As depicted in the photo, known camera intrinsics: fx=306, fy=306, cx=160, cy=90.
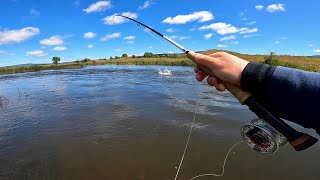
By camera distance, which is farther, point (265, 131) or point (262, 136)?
point (262, 136)

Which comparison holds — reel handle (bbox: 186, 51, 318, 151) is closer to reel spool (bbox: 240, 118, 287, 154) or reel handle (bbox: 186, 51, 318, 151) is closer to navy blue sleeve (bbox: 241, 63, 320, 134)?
navy blue sleeve (bbox: 241, 63, 320, 134)

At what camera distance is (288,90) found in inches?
62.6

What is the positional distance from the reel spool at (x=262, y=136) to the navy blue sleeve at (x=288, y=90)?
2.07 ft

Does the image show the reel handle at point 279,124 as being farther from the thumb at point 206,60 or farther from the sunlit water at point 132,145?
the sunlit water at point 132,145

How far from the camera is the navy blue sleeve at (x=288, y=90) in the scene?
1.53 metres

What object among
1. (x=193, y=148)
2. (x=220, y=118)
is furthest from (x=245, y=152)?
(x=220, y=118)

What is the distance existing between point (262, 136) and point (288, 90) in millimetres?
1125

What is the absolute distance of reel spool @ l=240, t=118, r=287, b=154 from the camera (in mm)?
2403

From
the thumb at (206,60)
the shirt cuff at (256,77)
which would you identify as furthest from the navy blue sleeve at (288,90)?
the thumb at (206,60)

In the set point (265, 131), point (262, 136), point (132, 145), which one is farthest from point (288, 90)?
point (132, 145)

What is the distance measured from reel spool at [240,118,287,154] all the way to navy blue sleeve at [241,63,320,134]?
632mm

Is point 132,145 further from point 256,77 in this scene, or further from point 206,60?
point 256,77

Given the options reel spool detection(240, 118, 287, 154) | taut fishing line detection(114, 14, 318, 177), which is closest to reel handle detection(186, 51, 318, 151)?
taut fishing line detection(114, 14, 318, 177)

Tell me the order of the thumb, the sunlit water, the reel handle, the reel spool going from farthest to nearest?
the sunlit water → the reel spool → the thumb → the reel handle
